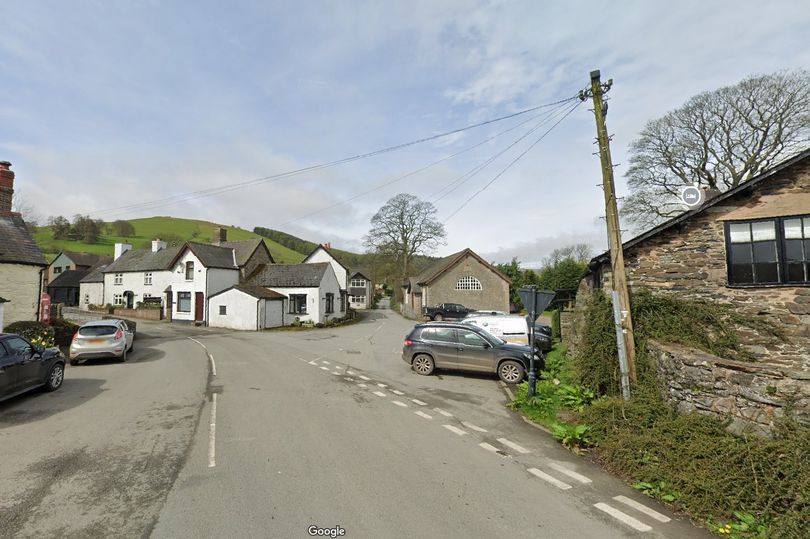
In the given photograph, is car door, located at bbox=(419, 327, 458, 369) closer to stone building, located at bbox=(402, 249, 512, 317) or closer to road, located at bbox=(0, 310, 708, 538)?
road, located at bbox=(0, 310, 708, 538)

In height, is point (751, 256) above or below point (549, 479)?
above

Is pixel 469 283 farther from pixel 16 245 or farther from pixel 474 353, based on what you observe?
pixel 16 245

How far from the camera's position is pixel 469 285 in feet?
A: 123

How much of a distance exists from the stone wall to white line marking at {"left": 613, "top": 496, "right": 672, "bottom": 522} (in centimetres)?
202

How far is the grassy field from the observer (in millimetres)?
64750

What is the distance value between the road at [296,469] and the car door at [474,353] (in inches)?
71.0

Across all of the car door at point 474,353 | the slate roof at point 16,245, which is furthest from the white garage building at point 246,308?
the car door at point 474,353

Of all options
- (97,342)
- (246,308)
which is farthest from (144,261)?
(97,342)

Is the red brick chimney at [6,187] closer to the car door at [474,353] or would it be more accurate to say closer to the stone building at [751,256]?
the car door at [474,353]

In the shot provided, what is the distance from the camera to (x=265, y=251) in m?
40.4

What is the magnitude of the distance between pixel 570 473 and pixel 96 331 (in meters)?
16.2

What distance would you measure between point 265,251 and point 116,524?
38.6 m

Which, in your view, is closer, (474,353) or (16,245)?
(474,353)

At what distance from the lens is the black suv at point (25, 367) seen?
802 cm
